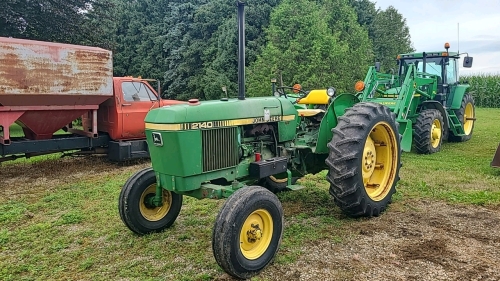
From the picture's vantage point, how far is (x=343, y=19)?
24.9 meters

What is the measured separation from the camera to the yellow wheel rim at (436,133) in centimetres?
981

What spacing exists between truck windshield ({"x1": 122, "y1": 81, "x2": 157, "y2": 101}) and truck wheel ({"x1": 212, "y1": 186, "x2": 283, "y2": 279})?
231 inches

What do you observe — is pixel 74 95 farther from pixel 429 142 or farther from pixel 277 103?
pixel 429 142

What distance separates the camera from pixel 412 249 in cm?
415

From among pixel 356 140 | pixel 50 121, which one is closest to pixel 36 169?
pixel 50 121

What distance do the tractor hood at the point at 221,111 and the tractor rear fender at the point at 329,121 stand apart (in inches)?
15.8

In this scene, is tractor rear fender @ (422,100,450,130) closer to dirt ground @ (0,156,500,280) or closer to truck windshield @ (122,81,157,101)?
dirt ground @ (0,156,500,280)

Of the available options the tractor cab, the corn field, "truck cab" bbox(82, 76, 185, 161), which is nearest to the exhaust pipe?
"truck cab" bbox(82, 76, 185, 161)

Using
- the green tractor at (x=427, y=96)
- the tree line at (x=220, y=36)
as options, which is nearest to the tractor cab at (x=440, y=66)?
the green tractor at (x=427, y=96)

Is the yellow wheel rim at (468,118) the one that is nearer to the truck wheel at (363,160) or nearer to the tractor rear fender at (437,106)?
the tractor rear fender at (437,106)

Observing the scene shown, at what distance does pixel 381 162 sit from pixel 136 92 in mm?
5615

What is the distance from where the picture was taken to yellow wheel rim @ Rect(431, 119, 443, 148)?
9.81m

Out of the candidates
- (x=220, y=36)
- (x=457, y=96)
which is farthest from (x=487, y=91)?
(x=457, y=96)

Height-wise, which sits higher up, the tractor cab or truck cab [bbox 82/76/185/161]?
the tractor cab
